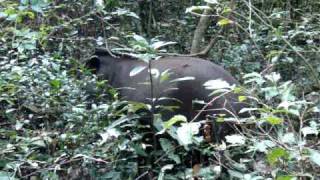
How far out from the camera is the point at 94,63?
18.2ft

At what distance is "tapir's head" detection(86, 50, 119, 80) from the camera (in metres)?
5.46

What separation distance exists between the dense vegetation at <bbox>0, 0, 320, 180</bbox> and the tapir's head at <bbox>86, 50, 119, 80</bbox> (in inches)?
4.3

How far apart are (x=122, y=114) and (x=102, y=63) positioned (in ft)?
5.56

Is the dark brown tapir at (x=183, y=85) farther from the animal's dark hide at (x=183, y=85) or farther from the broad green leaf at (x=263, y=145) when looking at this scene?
the broad green leaf at (x=263, y=145)

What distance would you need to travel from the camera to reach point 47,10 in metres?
5.64

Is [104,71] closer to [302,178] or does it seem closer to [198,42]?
[198,42]

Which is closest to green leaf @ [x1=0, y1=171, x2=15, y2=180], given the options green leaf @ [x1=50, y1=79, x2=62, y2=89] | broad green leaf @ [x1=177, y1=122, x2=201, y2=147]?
broad green leaf @ [x1=177, y1=122, x2=201, y2=147]

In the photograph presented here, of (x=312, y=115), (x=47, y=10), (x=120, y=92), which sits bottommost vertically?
(x=312, y=115)

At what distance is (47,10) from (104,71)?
0.81 meters

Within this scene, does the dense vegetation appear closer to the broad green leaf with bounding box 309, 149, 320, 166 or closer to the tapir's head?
the broad green leaf with bounding box 309, 149, 320, 166

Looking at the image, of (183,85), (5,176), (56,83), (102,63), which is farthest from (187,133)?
(102,63)

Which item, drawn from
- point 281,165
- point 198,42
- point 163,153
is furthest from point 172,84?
point 198,42

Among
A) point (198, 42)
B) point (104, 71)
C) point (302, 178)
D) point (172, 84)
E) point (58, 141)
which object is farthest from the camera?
point (198, 42)

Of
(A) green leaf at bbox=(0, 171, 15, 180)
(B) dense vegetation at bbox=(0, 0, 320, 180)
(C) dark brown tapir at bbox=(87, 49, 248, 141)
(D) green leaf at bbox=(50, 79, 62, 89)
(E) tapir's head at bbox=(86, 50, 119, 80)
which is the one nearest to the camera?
(B) dense vegetation at bbox=(0, 0, 320, 180)
